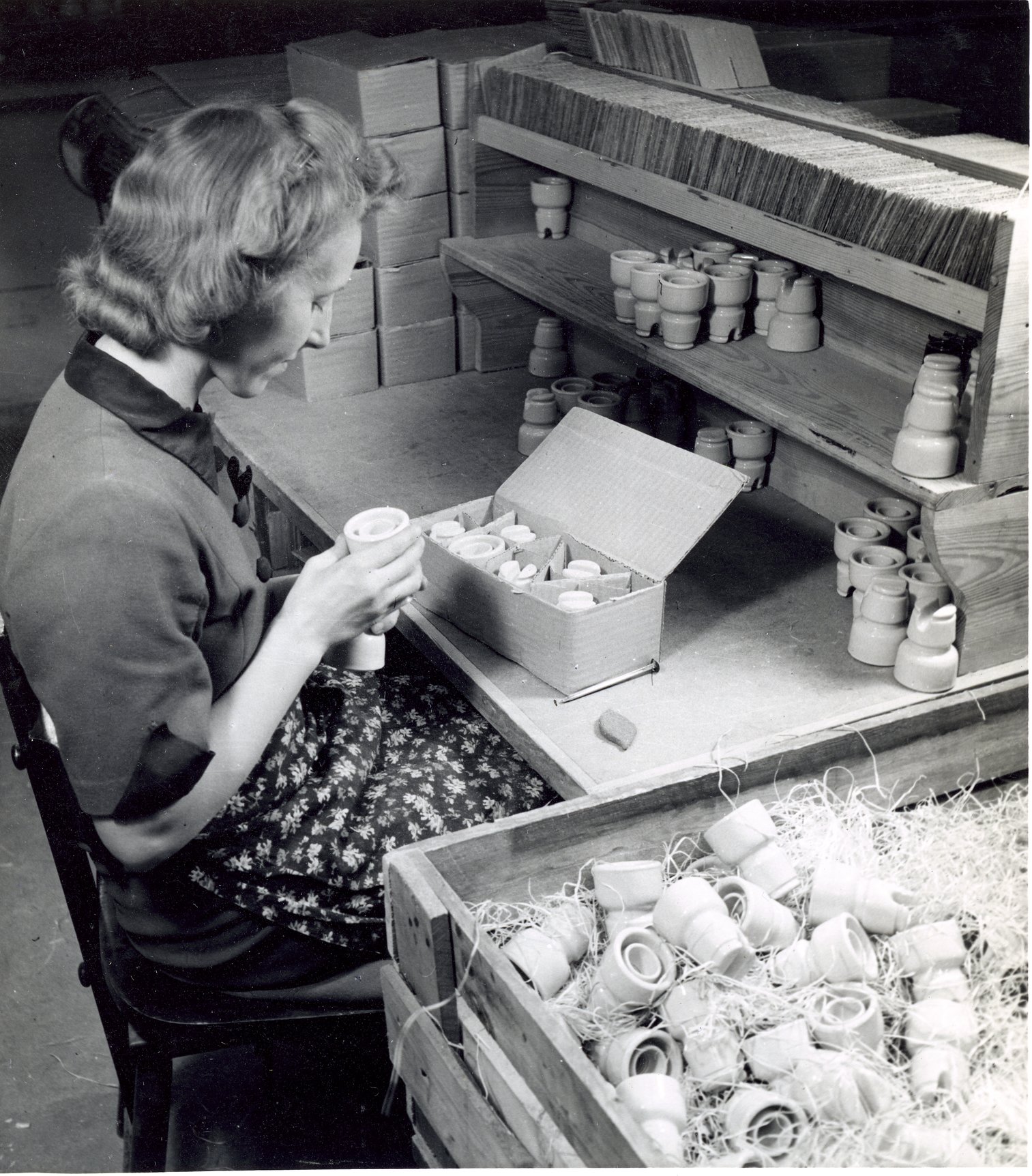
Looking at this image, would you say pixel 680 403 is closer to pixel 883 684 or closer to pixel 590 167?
pixel 590 167

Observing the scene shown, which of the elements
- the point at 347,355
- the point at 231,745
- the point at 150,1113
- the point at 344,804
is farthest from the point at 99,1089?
the point at 347,355

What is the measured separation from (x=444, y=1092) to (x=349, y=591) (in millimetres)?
642

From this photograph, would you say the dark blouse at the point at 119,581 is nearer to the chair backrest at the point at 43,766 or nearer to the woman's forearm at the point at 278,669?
the woman's forearm at the point at 278,669

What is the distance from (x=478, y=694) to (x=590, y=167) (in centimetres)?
114

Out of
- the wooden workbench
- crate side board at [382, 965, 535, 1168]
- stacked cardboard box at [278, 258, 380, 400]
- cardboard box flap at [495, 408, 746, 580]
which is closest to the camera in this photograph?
crate side board at [382, 965, 535, 1168]

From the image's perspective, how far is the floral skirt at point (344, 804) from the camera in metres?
1.64

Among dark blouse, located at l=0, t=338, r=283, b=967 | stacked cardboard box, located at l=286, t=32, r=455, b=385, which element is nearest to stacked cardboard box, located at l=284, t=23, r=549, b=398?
stacked cardboard box, located at l=286, t=32, r=455, b=385

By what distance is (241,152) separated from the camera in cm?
145

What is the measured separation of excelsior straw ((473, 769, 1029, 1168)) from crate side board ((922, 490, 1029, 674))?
25 cm

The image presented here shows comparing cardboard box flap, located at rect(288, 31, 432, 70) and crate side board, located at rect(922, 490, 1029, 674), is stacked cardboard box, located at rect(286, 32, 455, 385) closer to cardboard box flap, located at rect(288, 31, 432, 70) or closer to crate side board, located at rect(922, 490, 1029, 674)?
cardboard box flap, located at rect(288, 31, 432, 70)

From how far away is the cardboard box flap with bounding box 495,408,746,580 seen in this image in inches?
75.0

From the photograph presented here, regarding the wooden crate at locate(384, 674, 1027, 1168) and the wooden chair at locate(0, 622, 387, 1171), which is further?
the wooden chair at locate(0, 622, 387, 1171)

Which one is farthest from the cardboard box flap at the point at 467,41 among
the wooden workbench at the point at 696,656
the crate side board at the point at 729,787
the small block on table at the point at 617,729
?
the crate side board at the point at 729,787

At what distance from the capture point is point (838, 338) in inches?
88.5
